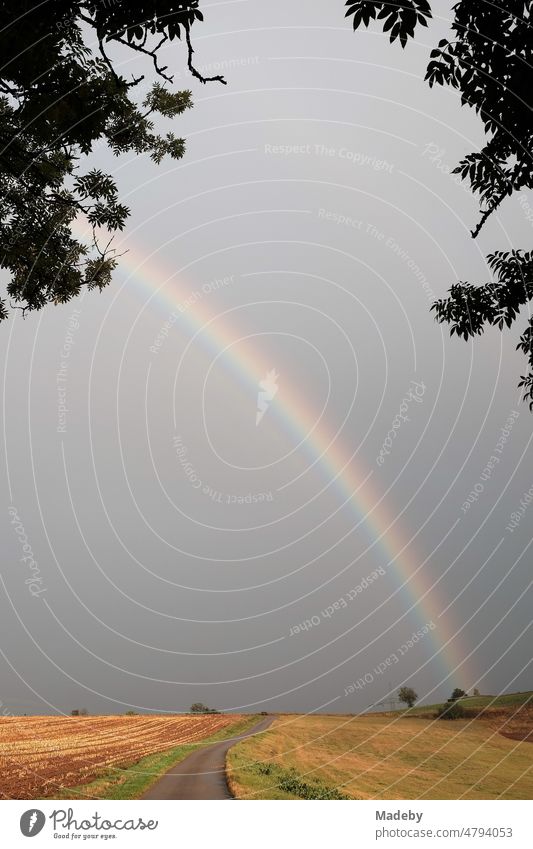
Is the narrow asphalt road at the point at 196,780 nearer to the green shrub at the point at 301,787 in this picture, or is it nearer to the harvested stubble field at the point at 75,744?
the harvested stubble field at the point at 75,744

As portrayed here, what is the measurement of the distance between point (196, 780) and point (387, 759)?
13.4 meters

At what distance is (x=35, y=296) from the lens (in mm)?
13648

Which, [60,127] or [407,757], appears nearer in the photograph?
[60,127]

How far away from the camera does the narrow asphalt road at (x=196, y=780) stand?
818 cm

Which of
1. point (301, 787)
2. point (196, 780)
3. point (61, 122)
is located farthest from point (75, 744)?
point (61, 122)

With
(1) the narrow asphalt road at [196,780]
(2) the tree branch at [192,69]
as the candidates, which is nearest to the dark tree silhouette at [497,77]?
(2) the tree branch at [192,69]

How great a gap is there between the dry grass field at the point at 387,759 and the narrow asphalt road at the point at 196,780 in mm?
249

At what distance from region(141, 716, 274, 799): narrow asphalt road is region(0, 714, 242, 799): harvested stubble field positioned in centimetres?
84

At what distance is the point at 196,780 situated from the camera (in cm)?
896

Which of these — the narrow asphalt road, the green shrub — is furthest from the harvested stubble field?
the green shrub

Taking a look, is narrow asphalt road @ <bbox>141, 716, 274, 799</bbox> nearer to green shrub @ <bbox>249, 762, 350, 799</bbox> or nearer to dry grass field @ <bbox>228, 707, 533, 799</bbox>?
dry grass field @ <bbox>228, 707, 533, 799</bbox>

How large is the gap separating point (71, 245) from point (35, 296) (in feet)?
4.64
